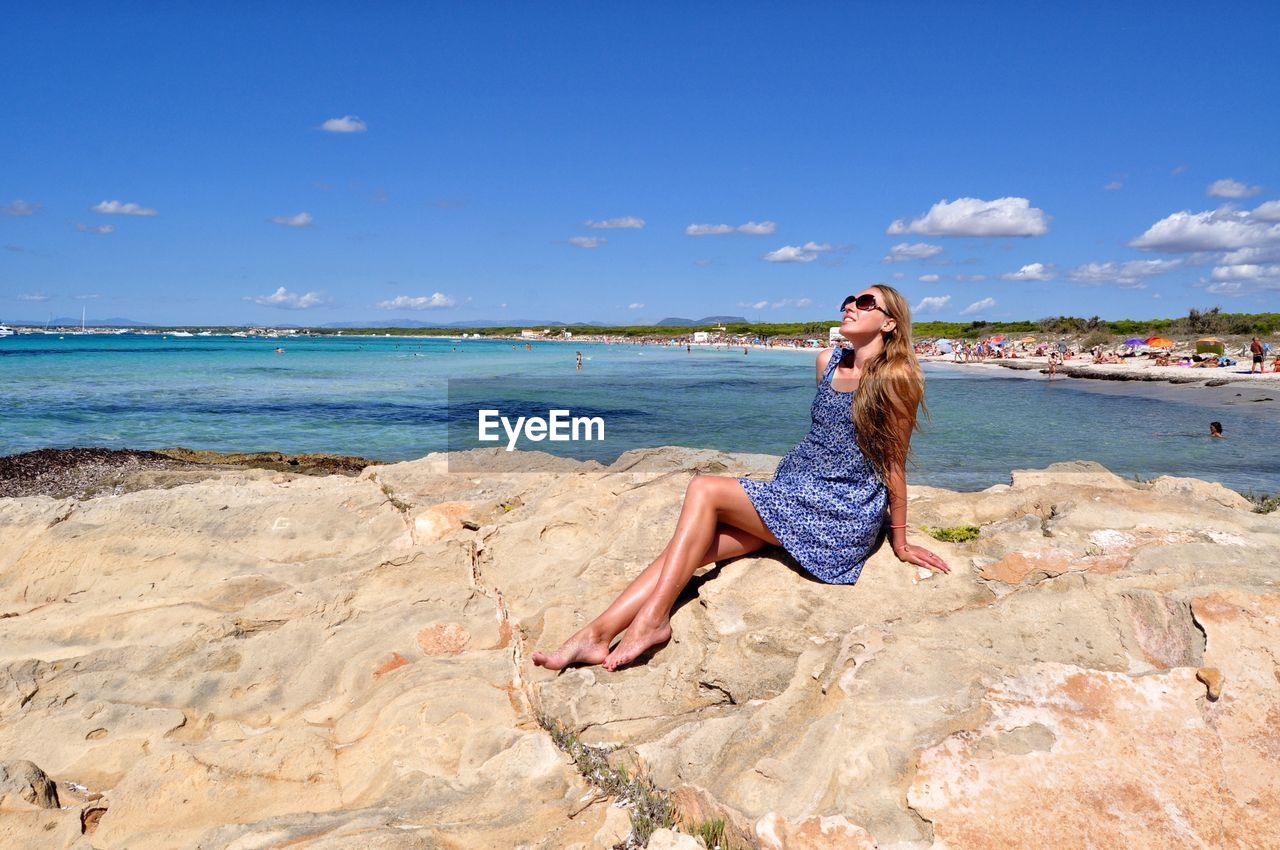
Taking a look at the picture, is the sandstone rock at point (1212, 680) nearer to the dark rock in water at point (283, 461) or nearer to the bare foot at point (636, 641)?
the bare foot at point (636, 641)

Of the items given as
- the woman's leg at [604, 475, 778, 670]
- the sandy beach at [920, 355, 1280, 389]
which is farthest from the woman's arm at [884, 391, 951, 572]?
the sandy beach at [920, 355, 1280, 389]

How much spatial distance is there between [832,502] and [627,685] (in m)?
1.45

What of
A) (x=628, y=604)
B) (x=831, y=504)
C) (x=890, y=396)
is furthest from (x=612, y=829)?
(x=890, y=396)

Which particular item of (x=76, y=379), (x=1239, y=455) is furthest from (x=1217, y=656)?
(x=76, y=379)

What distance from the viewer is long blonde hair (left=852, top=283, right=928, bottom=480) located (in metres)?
4.07

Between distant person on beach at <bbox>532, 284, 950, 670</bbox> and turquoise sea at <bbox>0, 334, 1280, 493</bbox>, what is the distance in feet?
23.5

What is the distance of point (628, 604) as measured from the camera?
416cm

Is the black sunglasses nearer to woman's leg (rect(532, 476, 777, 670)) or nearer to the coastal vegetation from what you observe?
woman's leg (rect(532, 476, 777, 670))

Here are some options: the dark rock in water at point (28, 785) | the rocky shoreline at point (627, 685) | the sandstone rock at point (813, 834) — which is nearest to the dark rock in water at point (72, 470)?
the rocky shoreline at point (627, 685)

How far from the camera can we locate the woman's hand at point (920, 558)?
4125 mm

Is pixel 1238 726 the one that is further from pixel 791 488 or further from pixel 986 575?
pixel 791 488

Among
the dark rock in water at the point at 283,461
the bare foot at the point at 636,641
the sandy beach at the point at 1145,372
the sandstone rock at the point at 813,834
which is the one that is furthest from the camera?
the sandy beach at the point at 1145,372

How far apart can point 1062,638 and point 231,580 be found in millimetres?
5291

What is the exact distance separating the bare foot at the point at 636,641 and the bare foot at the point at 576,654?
6cm
